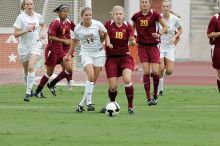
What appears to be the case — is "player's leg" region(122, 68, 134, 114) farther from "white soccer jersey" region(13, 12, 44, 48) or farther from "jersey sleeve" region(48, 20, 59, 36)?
"jersey sleeve" region(48, 20, 59, 36)

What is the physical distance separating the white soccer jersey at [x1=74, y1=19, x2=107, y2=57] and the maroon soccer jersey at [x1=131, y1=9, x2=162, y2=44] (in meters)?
2.41

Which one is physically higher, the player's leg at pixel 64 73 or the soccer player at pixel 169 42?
the soccer player at pixel 169 42

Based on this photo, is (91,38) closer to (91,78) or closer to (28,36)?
(91,78)

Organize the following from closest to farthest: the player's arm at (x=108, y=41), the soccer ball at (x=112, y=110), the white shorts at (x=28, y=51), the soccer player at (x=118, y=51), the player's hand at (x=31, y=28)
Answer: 1. the soccer ball at (x=112, y=110)
2. the player's arm at (x=108, y=41)
3. the soccer player at (x=118, y=51)
4. the player's hand at (x=31, y=28)
5. the white shorts at (x=28, y=51)

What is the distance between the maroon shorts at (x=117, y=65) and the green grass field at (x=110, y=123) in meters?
0.81

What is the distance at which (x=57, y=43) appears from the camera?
2367cm

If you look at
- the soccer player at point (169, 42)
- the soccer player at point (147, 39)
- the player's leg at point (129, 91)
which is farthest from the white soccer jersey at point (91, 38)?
the soccer player at point (169, 42)

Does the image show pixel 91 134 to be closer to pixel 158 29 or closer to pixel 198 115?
pixel 198 115

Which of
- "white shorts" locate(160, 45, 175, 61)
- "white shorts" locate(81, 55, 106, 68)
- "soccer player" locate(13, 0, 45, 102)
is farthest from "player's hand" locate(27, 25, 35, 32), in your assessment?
"white shorts" locate(160, 45, 175, 61)

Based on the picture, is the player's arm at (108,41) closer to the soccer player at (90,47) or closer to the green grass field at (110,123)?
the soccer player at (90,47)

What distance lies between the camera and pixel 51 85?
2355cm

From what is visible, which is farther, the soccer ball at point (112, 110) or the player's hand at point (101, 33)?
the player's hand at point (101, 33)

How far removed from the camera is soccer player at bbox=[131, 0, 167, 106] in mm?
20422

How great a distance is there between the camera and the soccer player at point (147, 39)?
20422mm
